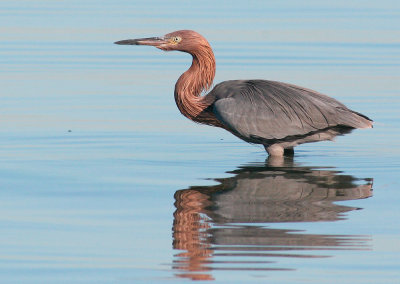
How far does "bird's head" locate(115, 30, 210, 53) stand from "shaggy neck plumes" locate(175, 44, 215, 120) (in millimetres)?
69

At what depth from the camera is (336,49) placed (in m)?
25.0

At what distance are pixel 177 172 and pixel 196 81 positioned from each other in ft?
7.09

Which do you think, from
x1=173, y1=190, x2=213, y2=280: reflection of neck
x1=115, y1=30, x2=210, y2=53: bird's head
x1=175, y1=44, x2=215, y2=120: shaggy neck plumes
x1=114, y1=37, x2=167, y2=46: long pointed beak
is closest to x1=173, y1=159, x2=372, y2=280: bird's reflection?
x1=173, y1=190, x2=213, y2=280: reflection of neck

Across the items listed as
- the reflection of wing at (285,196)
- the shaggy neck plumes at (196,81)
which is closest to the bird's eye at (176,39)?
the shaggy neck plumes at (196,81)

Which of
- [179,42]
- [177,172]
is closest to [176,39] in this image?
[179,42]

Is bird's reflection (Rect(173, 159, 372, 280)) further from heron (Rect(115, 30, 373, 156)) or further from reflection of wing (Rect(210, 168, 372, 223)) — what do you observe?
heron (Rect(115, 30, 373, 156))

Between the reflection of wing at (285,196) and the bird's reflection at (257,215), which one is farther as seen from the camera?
the reflection of wing at (285,196)

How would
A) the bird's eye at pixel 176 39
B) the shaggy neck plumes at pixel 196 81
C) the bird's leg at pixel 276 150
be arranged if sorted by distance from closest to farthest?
the bird's leg at pixel 276 150
the shaggy neck plumes at pixel 196 81
the bird's eye at pixel 176 39

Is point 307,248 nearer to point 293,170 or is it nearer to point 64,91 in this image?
point 293,170

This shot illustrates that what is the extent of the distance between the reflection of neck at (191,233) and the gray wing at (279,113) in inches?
89.3

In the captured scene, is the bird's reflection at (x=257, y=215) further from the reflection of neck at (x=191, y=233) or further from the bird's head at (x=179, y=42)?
the bird's head at (x=179, y=42)

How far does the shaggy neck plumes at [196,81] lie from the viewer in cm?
1509

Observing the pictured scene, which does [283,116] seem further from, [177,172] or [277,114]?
[177,172]

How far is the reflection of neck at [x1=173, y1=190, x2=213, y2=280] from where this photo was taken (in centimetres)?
915
